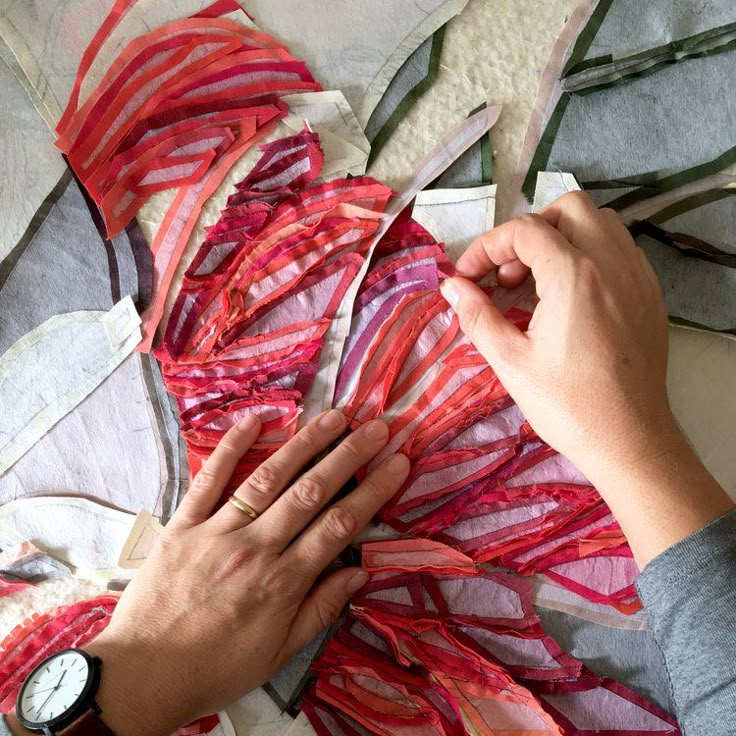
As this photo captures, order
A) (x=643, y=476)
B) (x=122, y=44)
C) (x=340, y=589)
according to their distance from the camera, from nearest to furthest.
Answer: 1. (x=643, y=476)
2. (x=340, y=589)
3. (x=122, y=44)

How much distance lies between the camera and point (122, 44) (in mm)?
890

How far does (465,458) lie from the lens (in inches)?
32.3

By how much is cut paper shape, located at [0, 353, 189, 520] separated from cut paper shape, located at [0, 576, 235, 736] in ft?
0.41

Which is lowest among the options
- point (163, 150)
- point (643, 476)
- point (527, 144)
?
point (643, 476)

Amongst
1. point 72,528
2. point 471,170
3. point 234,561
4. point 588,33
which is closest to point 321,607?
point 234,561

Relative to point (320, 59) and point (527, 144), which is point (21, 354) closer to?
point (320, 59)

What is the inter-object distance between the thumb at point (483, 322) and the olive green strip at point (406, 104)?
211 mm

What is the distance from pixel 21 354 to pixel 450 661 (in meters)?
0.64

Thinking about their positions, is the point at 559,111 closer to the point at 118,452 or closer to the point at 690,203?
the point at 690,203

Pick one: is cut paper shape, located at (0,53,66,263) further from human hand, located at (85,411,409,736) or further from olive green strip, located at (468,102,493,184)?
olive green strip, located at (468,102,493,184)

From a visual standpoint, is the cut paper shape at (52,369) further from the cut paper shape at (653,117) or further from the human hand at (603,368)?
the cut paper shape at (653,117)

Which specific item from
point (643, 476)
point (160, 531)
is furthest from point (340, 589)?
point (643, 476)

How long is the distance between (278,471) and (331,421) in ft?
0.27

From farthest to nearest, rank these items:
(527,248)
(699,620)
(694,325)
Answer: (694,325), (527,248), (699,620)
